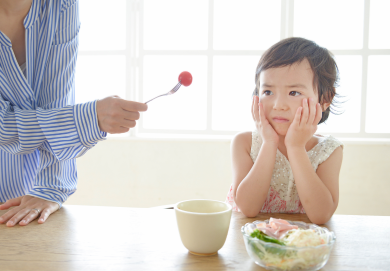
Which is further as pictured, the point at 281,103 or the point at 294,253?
the point at 281,103

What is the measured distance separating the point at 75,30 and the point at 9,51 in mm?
210

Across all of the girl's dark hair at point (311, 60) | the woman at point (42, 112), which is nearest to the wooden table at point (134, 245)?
the woman at point (42, 112)

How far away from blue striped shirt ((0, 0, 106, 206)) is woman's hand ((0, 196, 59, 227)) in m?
0.03

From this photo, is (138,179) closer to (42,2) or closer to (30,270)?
(42,2)

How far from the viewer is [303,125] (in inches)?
40.1

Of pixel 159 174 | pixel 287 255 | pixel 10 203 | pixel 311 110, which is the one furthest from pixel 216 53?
pixel 287 255

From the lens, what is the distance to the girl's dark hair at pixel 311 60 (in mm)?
1074

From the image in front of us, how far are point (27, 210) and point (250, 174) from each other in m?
0.65

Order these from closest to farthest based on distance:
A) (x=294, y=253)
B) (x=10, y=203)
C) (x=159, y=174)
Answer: (x=294, y=253) → (x=10, y=203) → (x=159, y=174)

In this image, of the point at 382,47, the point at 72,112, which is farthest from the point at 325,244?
the point at 382,47

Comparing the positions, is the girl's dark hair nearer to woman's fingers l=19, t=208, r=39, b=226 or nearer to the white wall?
woman's fingers l=19, t=208, r=39, b=226

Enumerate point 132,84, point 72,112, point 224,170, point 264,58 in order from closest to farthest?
point 72,112 → point 264,58 → point 224,170 → point 132,84

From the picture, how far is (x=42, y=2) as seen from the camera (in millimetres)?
1008

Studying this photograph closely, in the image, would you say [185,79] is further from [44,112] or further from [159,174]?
[159,174]
